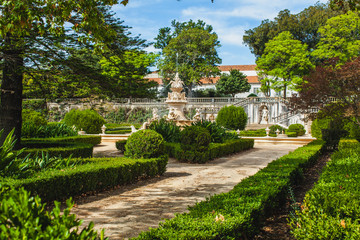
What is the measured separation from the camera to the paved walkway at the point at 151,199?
419cm

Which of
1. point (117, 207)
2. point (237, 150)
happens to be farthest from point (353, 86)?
point (117, 207)

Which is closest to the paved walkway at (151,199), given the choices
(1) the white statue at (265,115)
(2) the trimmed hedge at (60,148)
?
(2) the trimmed hedge at (60,148)

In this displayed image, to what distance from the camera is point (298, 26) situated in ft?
132

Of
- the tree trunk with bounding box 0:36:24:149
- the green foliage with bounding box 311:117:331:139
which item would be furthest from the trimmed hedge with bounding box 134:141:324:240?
the green foliage with bounding box 311:117:331:139

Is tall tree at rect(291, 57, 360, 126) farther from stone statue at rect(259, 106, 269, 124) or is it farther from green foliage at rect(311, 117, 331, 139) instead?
stone statue at rect(259, 106, 269, 124)

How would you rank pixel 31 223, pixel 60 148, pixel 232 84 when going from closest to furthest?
pixel 31 223 < pixel 60 148 < pixel 232 84

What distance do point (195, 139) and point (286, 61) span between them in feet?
98.6

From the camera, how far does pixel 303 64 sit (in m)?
35.8

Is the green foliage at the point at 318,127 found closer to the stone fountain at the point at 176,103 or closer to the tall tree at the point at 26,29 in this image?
the stone fountain at the point at 176,103

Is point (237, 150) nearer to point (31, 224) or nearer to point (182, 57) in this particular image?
point (31, 224)

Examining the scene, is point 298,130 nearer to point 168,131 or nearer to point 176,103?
point 176,103

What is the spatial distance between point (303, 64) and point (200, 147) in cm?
2967

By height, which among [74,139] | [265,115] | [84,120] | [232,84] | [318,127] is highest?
[232,84]

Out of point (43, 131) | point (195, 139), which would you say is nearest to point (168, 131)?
point (195, 139)
